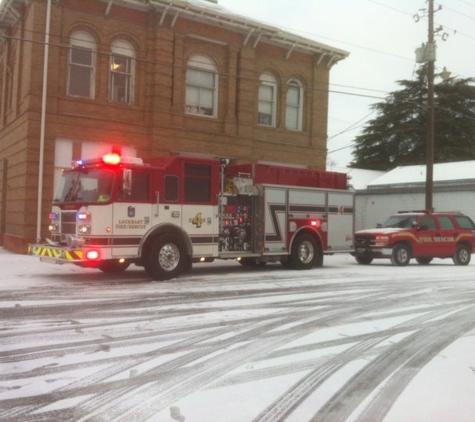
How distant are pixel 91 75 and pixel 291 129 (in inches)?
346

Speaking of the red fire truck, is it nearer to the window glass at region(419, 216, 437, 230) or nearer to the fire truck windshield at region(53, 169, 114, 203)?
the fire truck windshield at region(53, 169, 114, 203)

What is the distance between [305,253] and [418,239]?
436 cm

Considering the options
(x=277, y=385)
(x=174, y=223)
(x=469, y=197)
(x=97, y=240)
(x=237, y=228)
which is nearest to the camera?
(x=277, y=385)

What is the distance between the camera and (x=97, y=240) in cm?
1154

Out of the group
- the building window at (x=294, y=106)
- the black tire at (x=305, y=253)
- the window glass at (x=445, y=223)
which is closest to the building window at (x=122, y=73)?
the building window at (x=294, y=106)

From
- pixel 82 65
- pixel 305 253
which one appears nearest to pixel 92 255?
pixel 305 253

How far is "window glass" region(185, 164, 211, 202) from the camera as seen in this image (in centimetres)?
1293

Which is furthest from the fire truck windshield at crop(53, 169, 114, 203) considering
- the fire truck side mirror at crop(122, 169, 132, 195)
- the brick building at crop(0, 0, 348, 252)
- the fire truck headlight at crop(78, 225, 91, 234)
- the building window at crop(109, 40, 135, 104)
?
the building window at crop(109, 40, 135, 104)

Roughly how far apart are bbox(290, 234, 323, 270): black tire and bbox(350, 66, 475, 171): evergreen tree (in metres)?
33.9

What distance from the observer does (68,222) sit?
475 inches

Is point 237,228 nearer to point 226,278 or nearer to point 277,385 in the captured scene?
point 226,278

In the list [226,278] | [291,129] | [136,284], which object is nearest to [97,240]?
[136,284]

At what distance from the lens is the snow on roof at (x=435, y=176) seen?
98.9ft

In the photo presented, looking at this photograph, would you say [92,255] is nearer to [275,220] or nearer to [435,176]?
[275,220]
